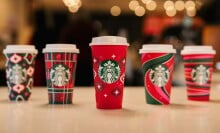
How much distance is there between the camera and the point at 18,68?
1238 mm

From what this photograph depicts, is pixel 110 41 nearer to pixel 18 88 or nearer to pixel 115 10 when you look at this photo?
pixel 18 88

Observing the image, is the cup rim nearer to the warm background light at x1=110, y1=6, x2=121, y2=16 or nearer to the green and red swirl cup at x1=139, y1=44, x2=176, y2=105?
the green and red swirl cup at x1=139, y1=44, x2=176, y2=105

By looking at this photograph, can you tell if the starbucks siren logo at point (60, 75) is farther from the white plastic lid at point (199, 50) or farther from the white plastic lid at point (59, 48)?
the white plastic lid at point (199, 50)

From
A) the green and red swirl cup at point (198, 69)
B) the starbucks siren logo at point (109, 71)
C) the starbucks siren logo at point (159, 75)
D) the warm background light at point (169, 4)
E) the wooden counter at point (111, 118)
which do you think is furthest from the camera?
the warm background light at point (169, 4)

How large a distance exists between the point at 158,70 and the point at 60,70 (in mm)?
299

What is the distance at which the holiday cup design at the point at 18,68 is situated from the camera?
4.07 ft

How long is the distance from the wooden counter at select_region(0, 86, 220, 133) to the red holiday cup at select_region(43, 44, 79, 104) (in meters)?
0.04

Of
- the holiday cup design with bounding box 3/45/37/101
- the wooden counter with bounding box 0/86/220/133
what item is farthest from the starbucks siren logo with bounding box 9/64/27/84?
the wooden counter with bounding box 0/86/220/133

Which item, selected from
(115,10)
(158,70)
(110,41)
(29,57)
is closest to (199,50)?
(158,70)

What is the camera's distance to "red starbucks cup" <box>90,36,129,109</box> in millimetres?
1020

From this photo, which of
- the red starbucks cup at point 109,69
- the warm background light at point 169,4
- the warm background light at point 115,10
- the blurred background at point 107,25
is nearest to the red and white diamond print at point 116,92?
the red starbucks cup at point 109,69

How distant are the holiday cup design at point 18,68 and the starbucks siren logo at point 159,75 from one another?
42 centimetres

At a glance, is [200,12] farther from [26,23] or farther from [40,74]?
[40,74]

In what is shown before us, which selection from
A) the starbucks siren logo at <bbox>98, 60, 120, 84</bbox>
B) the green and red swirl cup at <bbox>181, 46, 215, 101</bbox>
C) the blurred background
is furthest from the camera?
the blurred background
